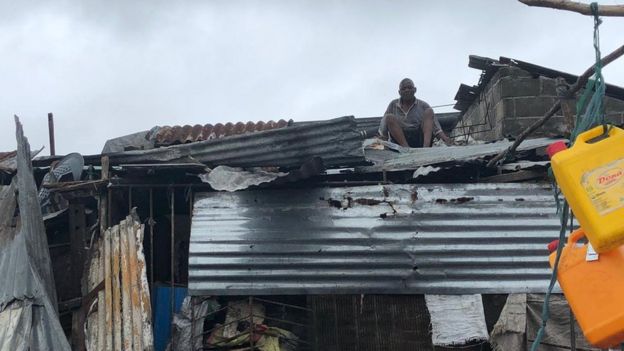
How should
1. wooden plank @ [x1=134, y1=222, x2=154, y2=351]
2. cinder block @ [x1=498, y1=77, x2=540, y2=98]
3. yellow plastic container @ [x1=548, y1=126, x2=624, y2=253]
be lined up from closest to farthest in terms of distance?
yellow plastic container @ [x1=548, y1=126, x2=624, y2=253] → wooden plank @ [x1=134, y1=222, x2=154, y2=351] → cinder block @ [x1=498, y1=77, x2=540, y2=98]

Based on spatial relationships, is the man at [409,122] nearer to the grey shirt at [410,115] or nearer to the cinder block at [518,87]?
the grey shirt at [410,115]

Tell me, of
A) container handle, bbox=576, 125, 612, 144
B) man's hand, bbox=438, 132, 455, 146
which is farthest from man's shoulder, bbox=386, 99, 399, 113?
container handle, bbox=576, 125, 612, 144

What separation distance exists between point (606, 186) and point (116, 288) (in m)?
4.89

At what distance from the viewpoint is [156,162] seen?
19.5ft

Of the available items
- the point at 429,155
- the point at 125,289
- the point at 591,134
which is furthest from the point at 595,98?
the point at 125,289

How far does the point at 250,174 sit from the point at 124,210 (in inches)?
61.5

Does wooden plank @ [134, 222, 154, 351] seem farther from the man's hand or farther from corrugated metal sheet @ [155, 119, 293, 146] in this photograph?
the man's hand

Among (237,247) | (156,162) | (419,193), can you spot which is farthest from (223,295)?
(419,193)

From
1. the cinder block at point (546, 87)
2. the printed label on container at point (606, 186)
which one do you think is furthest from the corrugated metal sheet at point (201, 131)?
the printed label on container at point (606, 186)

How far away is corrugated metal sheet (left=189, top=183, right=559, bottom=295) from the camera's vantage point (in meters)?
5.71

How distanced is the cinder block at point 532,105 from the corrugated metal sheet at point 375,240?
3.22 metres

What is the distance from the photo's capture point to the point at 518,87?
897 centimetres

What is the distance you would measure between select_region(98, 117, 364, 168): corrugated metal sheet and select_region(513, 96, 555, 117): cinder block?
12.7 ft

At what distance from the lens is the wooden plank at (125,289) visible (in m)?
5.54
